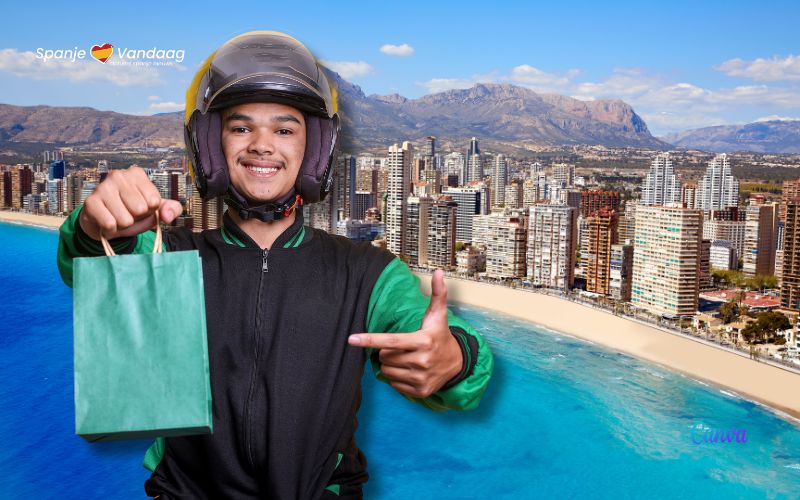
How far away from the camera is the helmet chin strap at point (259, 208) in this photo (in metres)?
0.81

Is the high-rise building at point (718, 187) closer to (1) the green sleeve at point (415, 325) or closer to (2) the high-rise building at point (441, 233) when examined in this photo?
(2) the high-rise building at point (441, 233)

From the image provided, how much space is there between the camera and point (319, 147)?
86cm

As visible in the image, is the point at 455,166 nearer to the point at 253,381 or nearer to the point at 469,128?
the point at 469,128

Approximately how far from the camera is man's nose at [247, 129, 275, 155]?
0.81m

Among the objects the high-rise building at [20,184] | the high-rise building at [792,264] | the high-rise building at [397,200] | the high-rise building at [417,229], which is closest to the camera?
the high-rise building at [792,264]

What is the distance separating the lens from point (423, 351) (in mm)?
647

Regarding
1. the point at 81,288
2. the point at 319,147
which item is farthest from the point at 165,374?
the point at 319,147

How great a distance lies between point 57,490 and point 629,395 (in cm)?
808

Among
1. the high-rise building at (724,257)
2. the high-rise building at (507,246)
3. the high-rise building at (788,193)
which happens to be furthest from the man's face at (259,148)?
the high-rise building at (788,193)

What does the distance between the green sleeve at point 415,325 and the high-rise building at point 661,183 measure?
27.3 m

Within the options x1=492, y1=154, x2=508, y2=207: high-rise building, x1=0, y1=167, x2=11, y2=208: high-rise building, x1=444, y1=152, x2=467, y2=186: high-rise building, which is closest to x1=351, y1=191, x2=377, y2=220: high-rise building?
x1=492, y1=154, x2=508, y2=207: high-rise building

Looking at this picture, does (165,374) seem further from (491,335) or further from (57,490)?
(491,335)

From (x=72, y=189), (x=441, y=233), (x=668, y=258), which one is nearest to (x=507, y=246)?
(x=441, y=233)

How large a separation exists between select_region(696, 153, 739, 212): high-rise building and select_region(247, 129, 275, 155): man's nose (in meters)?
27.0
